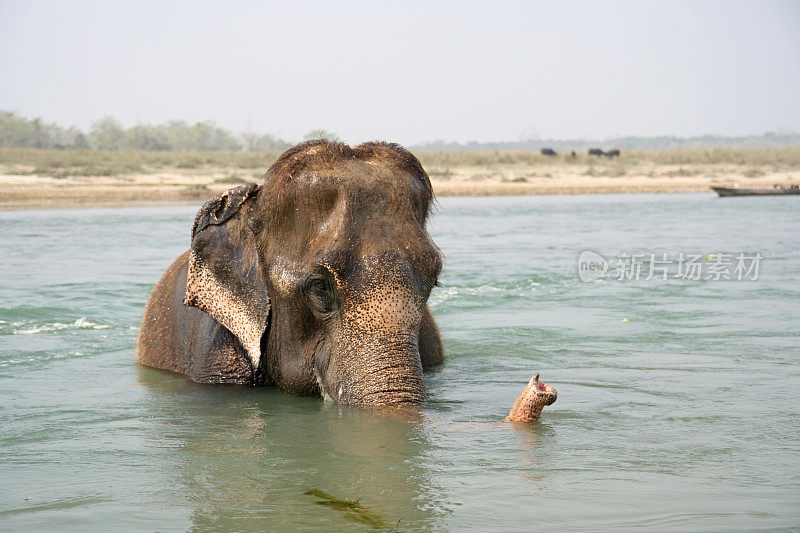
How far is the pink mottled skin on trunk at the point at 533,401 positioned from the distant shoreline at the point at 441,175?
28.8m

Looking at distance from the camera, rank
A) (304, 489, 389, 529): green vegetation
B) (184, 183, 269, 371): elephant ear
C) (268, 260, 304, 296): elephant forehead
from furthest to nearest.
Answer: (184, 183, 269, 371): elephant ear < (268, 260, 304, 296): elephant forehead < (304, 489, 389, 529): green vegetation

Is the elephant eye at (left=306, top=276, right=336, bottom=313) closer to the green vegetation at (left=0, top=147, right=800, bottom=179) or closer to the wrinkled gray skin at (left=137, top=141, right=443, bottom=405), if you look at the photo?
the wrinkled gray skin at (left=137, top=141, right=443, bottom=405)

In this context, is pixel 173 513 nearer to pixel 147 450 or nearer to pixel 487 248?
pixel 147 450

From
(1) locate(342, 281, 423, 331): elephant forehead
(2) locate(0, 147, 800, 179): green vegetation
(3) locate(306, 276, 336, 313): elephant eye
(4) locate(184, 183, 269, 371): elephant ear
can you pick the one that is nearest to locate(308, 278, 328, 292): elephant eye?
(3) locate(306, 276, 336, 313): elephant eye

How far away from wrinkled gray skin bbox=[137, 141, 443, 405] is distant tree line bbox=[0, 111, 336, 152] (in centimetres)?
6865

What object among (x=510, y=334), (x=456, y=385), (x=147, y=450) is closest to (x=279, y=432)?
(x=147, y=450)

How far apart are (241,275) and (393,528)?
2666mm

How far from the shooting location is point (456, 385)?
678cm

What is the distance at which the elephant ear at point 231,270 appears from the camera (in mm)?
6172

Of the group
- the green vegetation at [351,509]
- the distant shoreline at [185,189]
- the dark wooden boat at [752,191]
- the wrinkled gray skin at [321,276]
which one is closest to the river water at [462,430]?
the green vegetation at [351,509]

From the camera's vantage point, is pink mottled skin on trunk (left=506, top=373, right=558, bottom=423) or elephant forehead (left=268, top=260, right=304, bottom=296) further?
elephant forehead (left=268, top=260, right=304, bottom=296)

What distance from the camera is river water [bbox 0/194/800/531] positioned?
4180mm

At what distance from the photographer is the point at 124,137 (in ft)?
337

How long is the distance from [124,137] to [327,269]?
10194 centimetres
